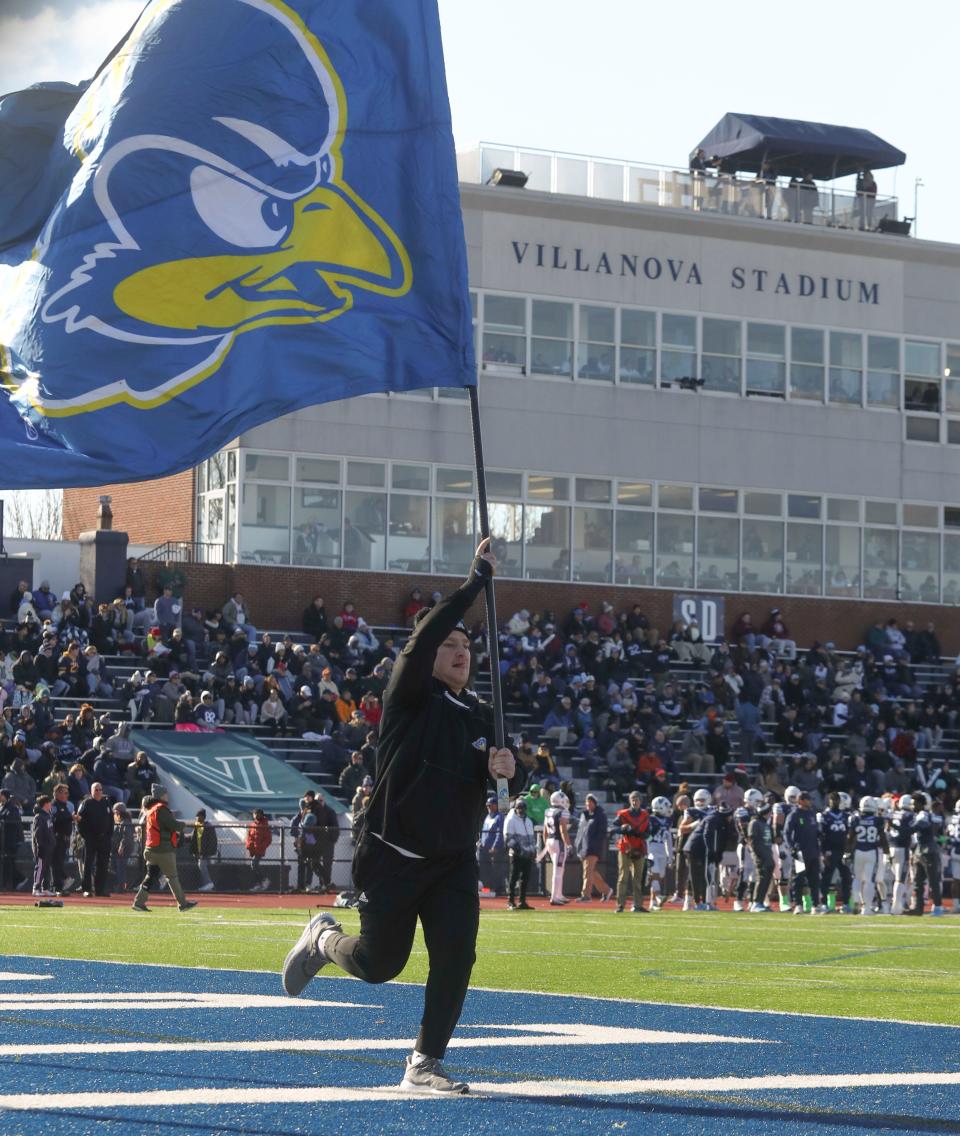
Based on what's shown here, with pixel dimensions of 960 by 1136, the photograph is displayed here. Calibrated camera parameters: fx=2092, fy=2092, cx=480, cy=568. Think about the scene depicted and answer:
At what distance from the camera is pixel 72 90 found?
1229cm

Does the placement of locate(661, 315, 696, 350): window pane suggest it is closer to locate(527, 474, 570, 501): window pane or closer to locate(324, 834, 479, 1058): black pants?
locate(527, 474, 570, 501): window pane

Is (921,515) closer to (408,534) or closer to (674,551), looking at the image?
(674,551)

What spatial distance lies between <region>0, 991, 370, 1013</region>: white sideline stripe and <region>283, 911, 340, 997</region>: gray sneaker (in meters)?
2.26

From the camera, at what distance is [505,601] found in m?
45.7

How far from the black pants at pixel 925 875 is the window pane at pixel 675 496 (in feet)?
58.6

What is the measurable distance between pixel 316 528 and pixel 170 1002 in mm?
34265

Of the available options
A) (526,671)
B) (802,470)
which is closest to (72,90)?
(526,671)

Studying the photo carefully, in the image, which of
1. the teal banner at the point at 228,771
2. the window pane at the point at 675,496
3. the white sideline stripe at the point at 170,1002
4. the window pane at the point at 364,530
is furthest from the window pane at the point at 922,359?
the white sideline stripe at the point at 170,1002

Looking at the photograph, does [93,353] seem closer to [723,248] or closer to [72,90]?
[72,90]

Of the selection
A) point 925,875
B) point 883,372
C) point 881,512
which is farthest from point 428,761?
point 883,372

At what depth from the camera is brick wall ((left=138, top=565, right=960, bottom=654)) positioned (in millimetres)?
43500

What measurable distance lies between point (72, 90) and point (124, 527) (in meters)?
37.8

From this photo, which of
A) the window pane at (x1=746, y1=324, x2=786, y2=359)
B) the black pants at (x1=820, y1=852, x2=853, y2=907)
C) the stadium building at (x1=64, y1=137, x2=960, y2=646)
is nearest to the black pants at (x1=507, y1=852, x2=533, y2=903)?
the black pants at (x1=820, y1=852, x2=853, y2=907)

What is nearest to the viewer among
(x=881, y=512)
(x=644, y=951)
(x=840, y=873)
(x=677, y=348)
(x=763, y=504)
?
(x=644, y=951)
